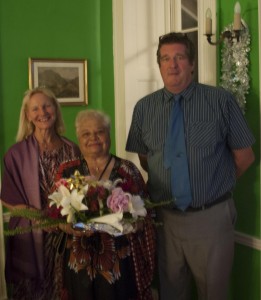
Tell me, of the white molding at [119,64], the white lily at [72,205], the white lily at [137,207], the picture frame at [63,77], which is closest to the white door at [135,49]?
the white molding at [119,64]

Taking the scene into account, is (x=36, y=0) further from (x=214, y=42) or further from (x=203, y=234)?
(x=203, y=234)

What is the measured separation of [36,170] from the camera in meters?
2.30

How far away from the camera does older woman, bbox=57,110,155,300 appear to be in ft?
6.57

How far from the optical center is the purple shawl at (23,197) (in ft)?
7.57

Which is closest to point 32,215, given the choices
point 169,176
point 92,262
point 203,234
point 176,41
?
point 92,262

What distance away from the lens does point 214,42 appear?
232 centimetres

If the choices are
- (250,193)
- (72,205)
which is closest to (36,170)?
(72,205)

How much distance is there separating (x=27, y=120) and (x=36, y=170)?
0.28 metres

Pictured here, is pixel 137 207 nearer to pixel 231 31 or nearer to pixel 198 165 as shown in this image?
pixel 198 165

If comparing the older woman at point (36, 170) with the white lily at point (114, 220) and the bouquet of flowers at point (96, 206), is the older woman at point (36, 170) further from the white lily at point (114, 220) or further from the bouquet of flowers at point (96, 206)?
the white lily at point (114, 220)

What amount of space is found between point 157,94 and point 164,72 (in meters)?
0.17

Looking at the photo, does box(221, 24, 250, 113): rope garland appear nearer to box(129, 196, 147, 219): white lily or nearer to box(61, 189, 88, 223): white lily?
box(129, 196, 147, 219): white lily

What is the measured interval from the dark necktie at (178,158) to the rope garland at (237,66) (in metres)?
0.35

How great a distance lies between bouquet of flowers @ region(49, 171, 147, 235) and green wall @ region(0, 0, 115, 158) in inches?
50.9
